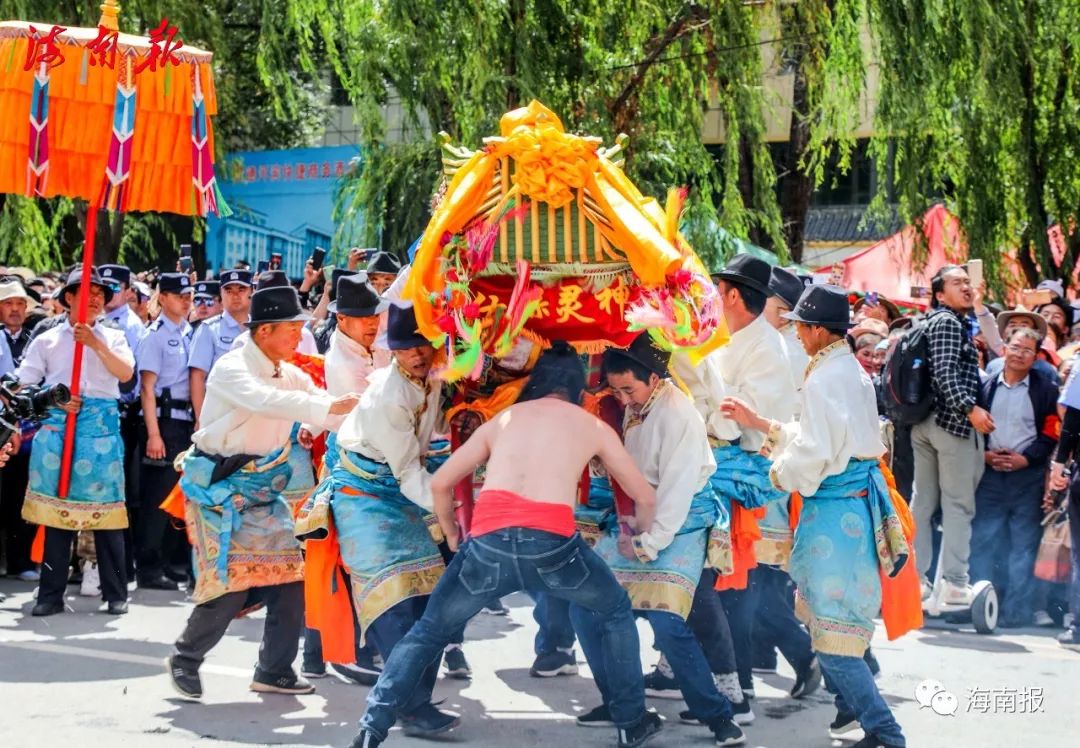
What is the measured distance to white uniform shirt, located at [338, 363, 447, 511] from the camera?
19.2 feet

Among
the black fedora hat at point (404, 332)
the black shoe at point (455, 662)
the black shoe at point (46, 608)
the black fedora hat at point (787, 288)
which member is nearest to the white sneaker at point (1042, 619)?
the black fedora hat at point (787, 288)

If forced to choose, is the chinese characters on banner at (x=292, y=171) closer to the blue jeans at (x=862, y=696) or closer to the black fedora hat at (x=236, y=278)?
the black fedora hat at (x=236, y=278)

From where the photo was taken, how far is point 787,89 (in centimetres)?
2586

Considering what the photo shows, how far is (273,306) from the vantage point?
6609 millimetres

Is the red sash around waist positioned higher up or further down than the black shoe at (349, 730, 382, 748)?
higher up

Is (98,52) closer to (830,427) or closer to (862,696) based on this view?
(830,427)

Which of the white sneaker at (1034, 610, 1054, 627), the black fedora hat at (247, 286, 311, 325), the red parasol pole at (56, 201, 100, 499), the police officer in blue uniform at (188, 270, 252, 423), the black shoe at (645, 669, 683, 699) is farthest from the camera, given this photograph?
the police officer in blue uniform at (188, 270, 252, 423)

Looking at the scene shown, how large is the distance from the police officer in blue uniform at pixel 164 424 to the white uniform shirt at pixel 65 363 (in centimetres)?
82

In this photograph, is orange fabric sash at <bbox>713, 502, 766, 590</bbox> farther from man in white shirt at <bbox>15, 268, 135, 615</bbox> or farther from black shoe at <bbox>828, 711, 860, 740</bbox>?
man in white shirt at <bbox>15, 268, 135, 615</bbox>

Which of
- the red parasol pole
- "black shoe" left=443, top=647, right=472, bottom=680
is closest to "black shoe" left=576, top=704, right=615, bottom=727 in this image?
"black shoe" left=443, top=647, right=472, bottom=680

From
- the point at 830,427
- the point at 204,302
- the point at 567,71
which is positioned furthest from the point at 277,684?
the point at 567,71

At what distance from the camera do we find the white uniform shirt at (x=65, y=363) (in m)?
8.48

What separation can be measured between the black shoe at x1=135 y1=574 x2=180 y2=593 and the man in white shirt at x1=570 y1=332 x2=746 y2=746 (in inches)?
168

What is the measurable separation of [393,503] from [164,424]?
3962 mm
